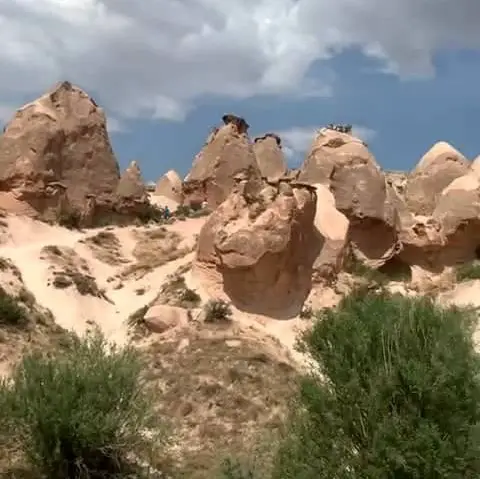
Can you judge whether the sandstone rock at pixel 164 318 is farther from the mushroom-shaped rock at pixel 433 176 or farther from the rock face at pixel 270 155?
the rock face at pixel 270 155


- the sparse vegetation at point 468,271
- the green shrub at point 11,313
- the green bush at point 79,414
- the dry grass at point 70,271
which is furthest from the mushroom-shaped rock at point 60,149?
the green bush at point 79,414

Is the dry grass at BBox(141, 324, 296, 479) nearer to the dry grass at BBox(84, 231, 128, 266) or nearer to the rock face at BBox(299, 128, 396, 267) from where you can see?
the rock face at BBox(299, 128, 396, 267)

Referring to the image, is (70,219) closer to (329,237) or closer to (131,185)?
(131,185)

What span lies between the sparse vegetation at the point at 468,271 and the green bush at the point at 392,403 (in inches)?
467

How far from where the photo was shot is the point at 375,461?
9.91 metres

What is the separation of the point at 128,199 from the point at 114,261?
551 cm

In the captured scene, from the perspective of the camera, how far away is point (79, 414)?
477 inches

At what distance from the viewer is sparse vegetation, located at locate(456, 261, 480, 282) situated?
22906mm

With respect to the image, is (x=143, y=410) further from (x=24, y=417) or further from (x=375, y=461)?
(x=375, y=461)

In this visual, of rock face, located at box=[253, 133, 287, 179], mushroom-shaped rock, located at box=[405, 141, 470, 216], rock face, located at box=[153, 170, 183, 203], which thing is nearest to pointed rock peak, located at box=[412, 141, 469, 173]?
mushroom-shaped rock, located at box=[405, 141, 470, 216]

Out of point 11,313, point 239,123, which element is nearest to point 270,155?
point 239,123

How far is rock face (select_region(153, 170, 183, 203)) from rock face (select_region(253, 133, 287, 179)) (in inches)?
203

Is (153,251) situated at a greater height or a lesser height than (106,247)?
greater

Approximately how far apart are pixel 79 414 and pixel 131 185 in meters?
17.8
